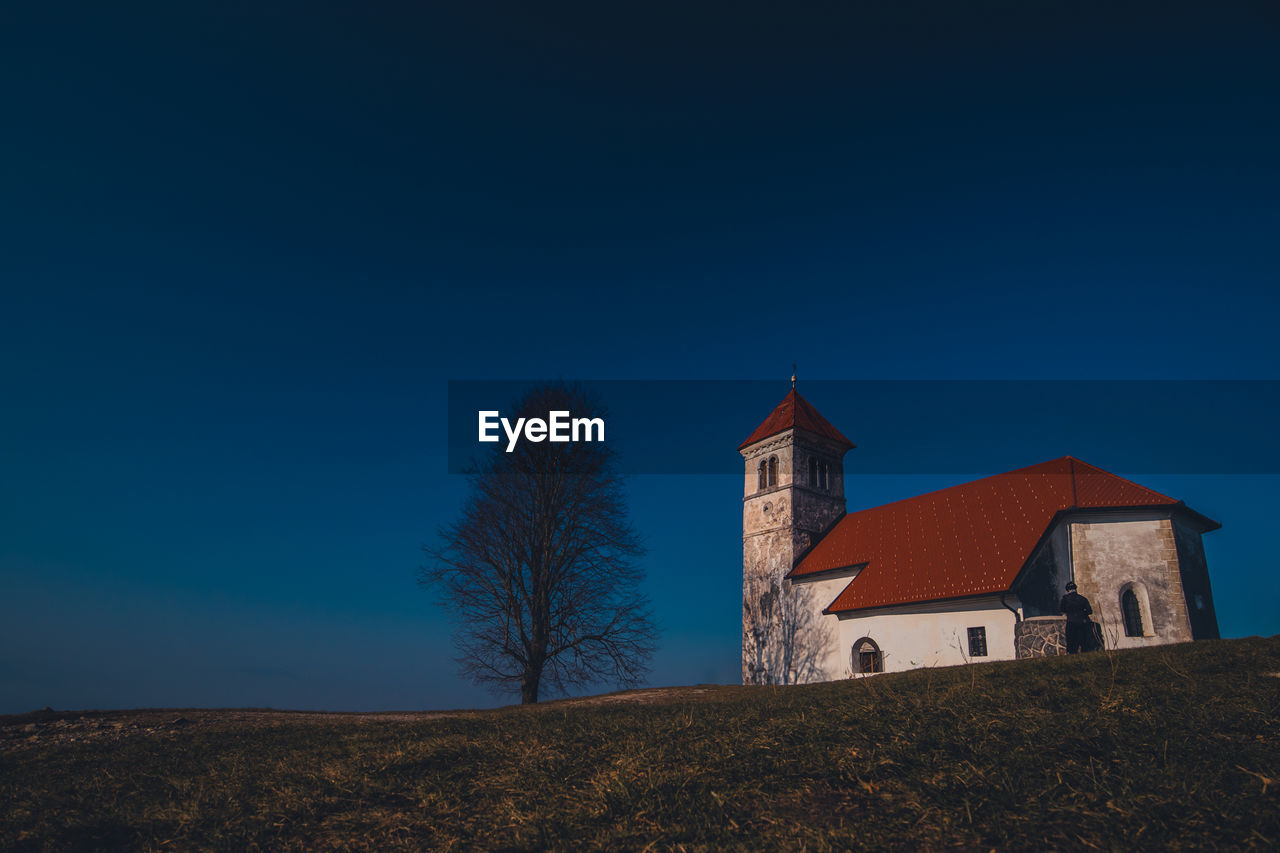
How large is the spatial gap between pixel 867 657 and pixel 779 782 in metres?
23.0

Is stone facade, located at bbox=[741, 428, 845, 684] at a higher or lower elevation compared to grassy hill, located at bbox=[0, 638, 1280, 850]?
higher

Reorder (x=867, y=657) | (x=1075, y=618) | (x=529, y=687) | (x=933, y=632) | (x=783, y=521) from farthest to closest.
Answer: (x=783, y=521) < (x=867, y=657) < (x=933, y=632) < (x=529, y=687) < (x=1075, y=618)

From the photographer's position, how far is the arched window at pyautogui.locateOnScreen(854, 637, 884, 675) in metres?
25.1

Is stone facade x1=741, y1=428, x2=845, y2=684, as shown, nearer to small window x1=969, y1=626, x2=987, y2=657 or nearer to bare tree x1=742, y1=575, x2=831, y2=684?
bare tree x1=742, y1=575, x2=831, y2=684

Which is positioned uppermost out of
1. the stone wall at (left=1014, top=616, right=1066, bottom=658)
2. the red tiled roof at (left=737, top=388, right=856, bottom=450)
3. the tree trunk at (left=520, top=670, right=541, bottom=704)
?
the red tiled roof at (left=737, top=388, right=856, bottom=450)

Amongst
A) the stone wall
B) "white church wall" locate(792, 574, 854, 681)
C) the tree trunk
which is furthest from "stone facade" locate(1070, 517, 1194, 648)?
the tree trunk

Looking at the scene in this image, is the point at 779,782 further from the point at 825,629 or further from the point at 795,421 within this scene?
the point at 795,421

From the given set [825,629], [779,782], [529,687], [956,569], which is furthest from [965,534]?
[779,782]

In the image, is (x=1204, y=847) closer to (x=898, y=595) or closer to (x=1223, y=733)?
(x=1223, y=733)

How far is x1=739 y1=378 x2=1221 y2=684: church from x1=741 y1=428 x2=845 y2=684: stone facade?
0.25ft

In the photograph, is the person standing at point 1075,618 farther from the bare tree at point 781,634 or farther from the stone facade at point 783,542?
the stone facade at point 783,542

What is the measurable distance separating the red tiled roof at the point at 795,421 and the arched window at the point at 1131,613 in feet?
50.6

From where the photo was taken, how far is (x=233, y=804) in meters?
5.82

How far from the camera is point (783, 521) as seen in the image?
110 feet
